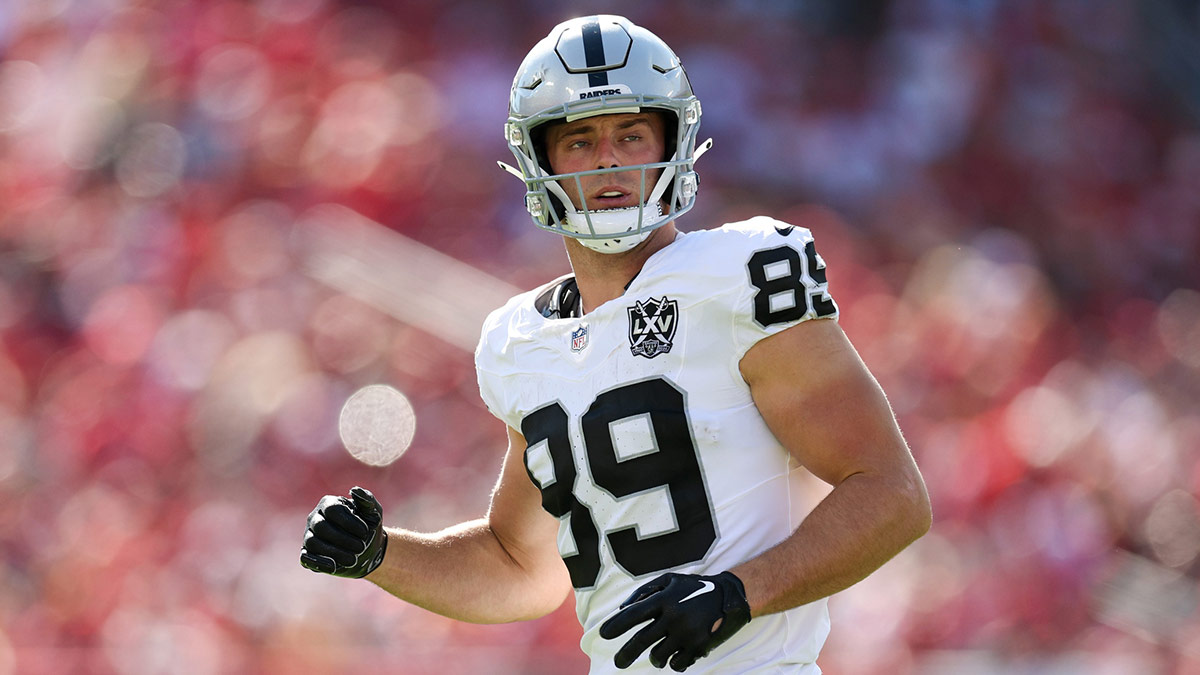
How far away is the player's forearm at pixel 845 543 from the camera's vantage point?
75.5 inches

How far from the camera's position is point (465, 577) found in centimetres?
250

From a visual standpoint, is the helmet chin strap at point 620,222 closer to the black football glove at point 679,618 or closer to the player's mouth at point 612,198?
the player's mouth at point 612,198

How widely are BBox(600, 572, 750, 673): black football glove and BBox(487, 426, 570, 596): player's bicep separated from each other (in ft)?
2.21

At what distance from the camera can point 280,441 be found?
5613mm

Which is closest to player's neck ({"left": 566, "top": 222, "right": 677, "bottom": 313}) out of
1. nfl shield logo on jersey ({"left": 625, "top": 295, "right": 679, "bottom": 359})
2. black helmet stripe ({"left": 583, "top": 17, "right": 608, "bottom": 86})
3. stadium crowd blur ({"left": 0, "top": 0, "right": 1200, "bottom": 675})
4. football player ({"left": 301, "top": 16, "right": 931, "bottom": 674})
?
football player ({"left": 301, "top": 16, "right": 931, "bottom": 674})

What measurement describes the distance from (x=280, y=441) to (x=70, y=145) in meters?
2.18

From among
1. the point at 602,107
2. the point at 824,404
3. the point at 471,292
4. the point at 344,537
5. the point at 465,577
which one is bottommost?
the point at 471,292

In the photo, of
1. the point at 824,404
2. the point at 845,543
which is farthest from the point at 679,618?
the point at 824,404

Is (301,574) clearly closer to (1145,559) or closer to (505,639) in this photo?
(505,639)

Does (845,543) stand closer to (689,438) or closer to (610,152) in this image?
(689,438)

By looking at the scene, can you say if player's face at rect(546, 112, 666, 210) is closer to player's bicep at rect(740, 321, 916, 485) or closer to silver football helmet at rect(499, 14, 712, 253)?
silver football helmet at rect(499, 14, 712, 253)

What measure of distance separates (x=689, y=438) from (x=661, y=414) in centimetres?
6

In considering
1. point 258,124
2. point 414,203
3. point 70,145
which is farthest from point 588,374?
point 70,145

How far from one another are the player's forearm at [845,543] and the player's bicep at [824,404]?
0.04 m
